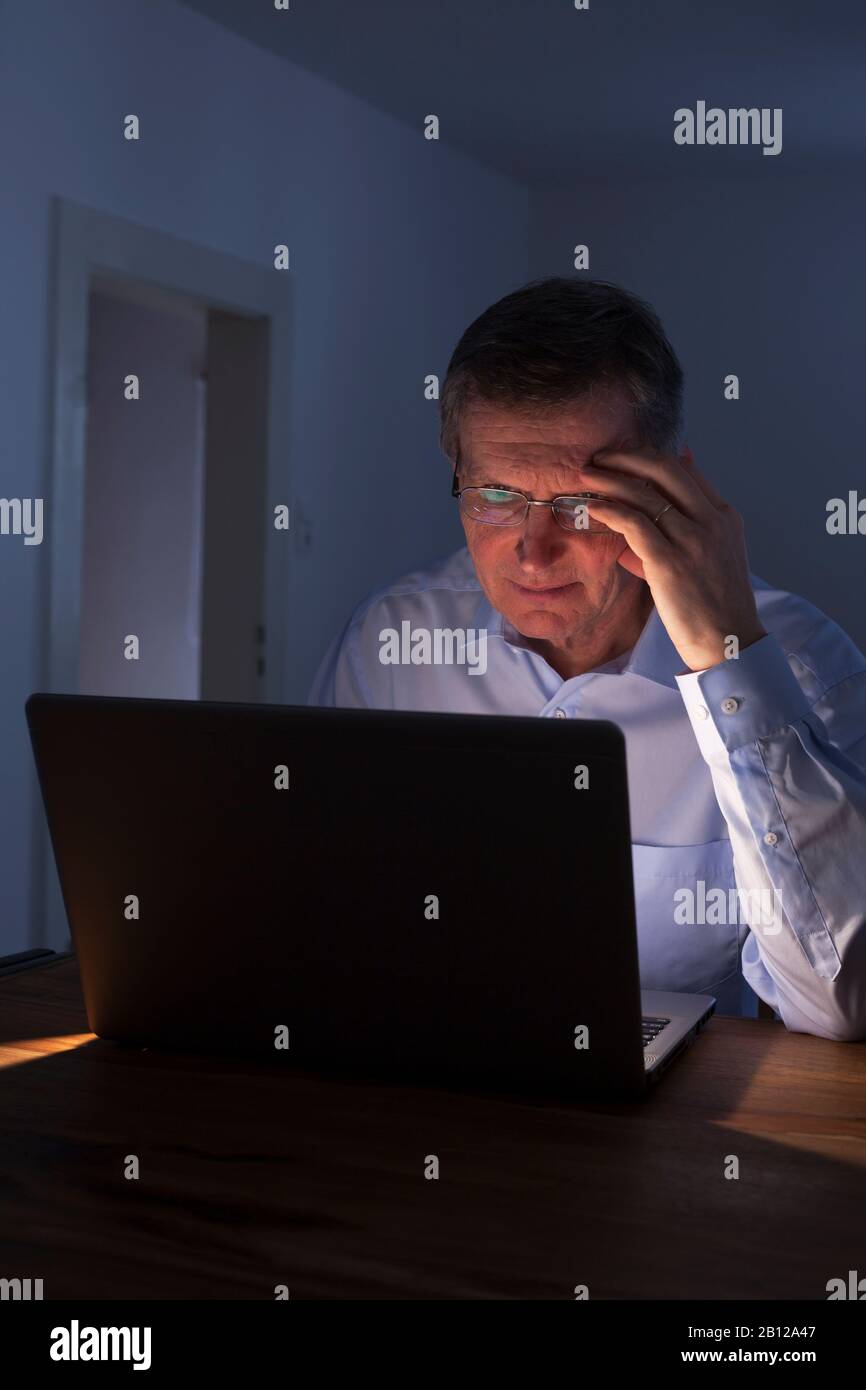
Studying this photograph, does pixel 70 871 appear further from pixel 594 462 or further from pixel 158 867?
pixel 594 462

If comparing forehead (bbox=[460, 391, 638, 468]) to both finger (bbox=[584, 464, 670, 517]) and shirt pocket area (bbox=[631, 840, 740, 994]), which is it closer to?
finger (bbox=[584, 464, 670, 517])

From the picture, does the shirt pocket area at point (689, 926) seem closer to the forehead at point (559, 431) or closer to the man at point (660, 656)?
the man at point (660, 656)

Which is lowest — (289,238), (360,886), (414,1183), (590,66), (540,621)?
(414,1183)

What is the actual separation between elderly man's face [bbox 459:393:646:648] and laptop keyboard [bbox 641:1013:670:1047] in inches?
21.5

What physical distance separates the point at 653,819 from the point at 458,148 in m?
4.20

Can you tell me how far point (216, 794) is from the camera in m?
1.03

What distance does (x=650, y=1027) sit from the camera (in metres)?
1.17

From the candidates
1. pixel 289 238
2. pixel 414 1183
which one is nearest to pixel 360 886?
pixel 414 1183

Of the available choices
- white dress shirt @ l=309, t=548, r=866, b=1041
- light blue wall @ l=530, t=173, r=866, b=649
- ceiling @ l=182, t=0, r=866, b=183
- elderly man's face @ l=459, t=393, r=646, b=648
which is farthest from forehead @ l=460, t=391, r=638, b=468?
light blue wall @ l=530, t=173, r=866, b=649

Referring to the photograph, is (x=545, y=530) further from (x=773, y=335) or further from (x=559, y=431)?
(x=773, y=335)

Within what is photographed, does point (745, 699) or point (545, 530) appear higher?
→ point (545, 530)

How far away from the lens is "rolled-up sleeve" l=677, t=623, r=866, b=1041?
1.23 metres

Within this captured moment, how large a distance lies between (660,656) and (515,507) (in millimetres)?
244

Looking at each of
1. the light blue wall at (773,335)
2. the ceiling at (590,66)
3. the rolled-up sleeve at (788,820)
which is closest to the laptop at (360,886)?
the rolled-up sleeve at (788,820)
